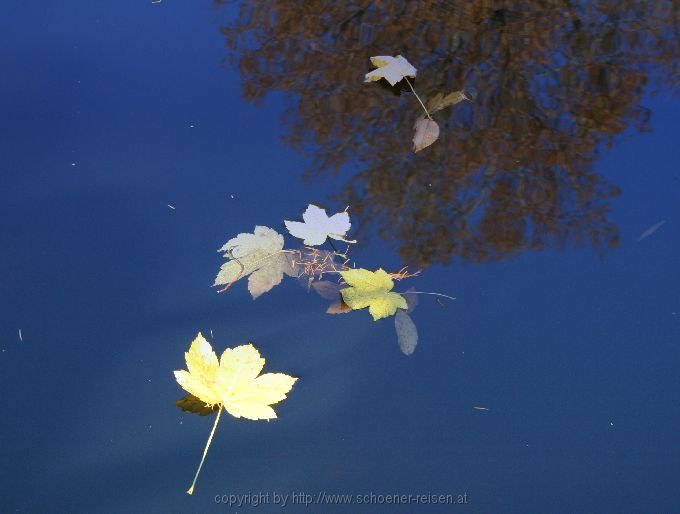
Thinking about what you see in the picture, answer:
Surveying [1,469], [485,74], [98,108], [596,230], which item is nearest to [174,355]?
[1,469]

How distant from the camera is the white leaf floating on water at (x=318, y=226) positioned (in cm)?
129

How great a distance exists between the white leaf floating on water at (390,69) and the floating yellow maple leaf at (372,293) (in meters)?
0.53

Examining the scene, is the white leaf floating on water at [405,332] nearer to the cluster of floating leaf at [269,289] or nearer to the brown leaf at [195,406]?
the cluster of floating leaf at [269,289]

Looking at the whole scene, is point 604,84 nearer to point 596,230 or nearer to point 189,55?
point 596,230

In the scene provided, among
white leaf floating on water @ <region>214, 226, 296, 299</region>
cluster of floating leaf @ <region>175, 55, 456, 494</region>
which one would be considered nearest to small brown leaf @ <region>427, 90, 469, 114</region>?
cluster of floating leaf @ <region>175, 55, 456, 494</region>

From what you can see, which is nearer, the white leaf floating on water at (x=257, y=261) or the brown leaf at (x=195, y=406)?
the brown leaf at (x=195, y=406)

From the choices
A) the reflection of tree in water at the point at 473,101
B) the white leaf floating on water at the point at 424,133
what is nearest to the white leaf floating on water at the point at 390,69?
the reflection of tree in water at the point at 473,101

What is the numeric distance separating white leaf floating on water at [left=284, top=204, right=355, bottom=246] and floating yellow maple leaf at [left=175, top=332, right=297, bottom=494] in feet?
0.88

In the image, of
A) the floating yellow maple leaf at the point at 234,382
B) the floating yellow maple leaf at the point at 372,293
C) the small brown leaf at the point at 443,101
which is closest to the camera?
the floating yellow maple leaf at the point at 234,382

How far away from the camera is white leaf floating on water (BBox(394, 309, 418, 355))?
3.81ft

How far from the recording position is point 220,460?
3.41 ft

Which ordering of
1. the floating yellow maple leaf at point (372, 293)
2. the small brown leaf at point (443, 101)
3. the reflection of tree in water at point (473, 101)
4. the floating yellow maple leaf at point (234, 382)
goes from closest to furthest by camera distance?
the floating yellow maple leaf at point (234, 382), the floating yellow maple leaf at point (372, 293), the reflection of tree in water at point (473, 101), the small brown leaf at point (443, 101)

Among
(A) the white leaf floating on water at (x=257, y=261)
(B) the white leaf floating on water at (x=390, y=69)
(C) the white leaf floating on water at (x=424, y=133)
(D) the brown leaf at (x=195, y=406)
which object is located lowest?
(D) the brown leaf at (x=195, y=406)

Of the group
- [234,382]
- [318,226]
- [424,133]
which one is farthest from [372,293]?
[424,133]
